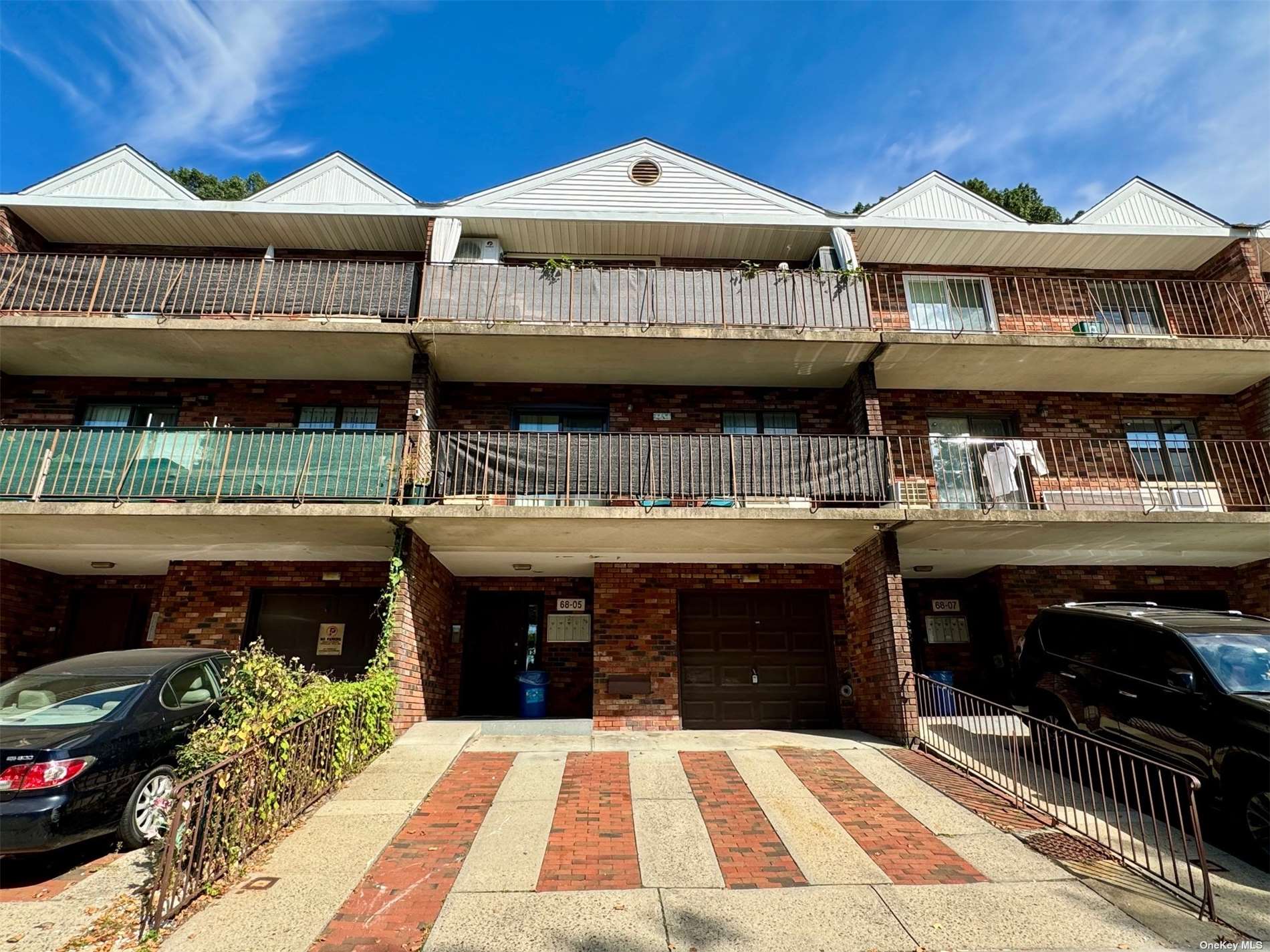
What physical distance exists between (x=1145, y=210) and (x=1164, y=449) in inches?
174

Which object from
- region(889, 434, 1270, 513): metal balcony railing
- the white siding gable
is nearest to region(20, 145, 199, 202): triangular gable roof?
region(889, 434, 1270, 513): metal balcony railing

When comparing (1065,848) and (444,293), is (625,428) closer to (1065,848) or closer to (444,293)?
(444,293)

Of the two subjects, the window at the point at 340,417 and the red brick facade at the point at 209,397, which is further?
the window at the point at 340,417

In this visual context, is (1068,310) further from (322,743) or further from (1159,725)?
(322,743)

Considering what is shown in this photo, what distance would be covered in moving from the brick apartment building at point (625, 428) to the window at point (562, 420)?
2.8 inches

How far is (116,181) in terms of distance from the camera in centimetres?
1065

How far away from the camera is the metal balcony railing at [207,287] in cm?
948

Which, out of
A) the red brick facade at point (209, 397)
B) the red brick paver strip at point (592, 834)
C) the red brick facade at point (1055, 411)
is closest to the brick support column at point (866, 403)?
the red brick facade at point (1055, 411)

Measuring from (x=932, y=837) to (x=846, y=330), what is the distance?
682 centimetres

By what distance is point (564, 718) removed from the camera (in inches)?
404

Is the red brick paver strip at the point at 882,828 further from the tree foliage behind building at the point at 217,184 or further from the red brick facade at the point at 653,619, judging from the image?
the tree foliage behind building at the point at 217,184

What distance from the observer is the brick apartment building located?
8.70m

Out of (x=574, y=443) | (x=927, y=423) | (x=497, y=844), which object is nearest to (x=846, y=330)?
(x=927, y=423)

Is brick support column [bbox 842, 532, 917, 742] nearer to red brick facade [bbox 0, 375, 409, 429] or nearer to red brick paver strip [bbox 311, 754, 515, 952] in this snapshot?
red brick paver strip [bbox 311, 754, 515, 952]
